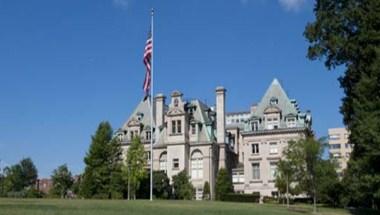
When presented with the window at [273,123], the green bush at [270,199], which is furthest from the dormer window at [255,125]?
the green bush at [270,199]

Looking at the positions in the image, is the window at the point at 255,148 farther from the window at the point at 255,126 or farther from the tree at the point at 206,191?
the tree at the point at 206,191

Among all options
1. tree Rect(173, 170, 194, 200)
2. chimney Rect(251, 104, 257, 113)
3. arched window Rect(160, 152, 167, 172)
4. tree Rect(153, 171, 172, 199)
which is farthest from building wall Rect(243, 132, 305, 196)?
tree Rect(153, 171, 172, 199)

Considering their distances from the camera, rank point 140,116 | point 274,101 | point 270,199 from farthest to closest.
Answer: point 140,116
point 274,101
point 270,199

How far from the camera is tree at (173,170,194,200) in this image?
77000 mm

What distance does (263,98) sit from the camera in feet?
286

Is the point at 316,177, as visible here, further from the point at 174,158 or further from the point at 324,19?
the point at 174,158

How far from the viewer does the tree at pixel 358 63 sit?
30.4 metres

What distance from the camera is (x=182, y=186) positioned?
3078 inches

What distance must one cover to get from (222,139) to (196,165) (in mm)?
5226

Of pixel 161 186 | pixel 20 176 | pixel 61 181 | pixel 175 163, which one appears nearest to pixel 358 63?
pixel 161 186

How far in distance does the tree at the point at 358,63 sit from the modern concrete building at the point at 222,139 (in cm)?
4572

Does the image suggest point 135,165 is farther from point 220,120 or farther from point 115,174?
point 220,120

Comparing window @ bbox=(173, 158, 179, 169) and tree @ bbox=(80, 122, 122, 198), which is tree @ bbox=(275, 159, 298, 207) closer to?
tree @ bbox=(80, 122, 122, 198)

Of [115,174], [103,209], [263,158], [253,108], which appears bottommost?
[103,209]
